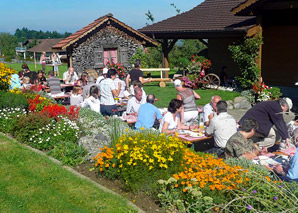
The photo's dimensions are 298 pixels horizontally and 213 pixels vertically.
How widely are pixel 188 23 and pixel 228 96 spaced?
6059 mm

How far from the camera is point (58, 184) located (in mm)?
5824

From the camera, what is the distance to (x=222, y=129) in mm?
6773

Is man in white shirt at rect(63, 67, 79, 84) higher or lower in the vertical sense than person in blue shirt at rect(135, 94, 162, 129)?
higher

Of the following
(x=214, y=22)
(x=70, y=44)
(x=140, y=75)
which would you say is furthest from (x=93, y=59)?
(x=140, y=75)

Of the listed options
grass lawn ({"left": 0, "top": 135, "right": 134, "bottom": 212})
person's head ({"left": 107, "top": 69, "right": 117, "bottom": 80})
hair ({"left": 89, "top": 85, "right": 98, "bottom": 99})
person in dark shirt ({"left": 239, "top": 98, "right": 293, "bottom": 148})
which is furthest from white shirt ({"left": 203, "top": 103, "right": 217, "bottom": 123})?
person's head ({"left": 107, "top": 69, "right": 117, "bottom": 80})

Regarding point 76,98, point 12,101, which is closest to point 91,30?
point 76,98

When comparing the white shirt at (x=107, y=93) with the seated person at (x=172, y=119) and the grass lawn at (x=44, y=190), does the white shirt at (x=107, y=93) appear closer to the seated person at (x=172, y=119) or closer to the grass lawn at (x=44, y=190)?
the seated person at (x=172, y=119)

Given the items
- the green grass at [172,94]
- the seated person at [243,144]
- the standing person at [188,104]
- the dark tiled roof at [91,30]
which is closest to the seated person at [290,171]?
the seated person at [243,144]

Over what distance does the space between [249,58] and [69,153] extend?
981 cm

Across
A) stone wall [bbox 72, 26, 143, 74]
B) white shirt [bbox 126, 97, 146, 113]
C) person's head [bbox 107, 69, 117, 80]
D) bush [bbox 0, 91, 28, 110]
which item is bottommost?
white shirt [bbox 126, 97, 146, 113]

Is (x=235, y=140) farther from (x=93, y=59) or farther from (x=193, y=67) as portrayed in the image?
(x=93, y=59)

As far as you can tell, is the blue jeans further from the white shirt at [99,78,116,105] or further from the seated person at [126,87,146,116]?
the seated person at [126,87,146,116]

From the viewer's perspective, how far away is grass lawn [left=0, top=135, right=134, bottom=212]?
5.11 m

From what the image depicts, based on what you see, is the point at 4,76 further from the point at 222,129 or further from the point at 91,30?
the point at 91,30
